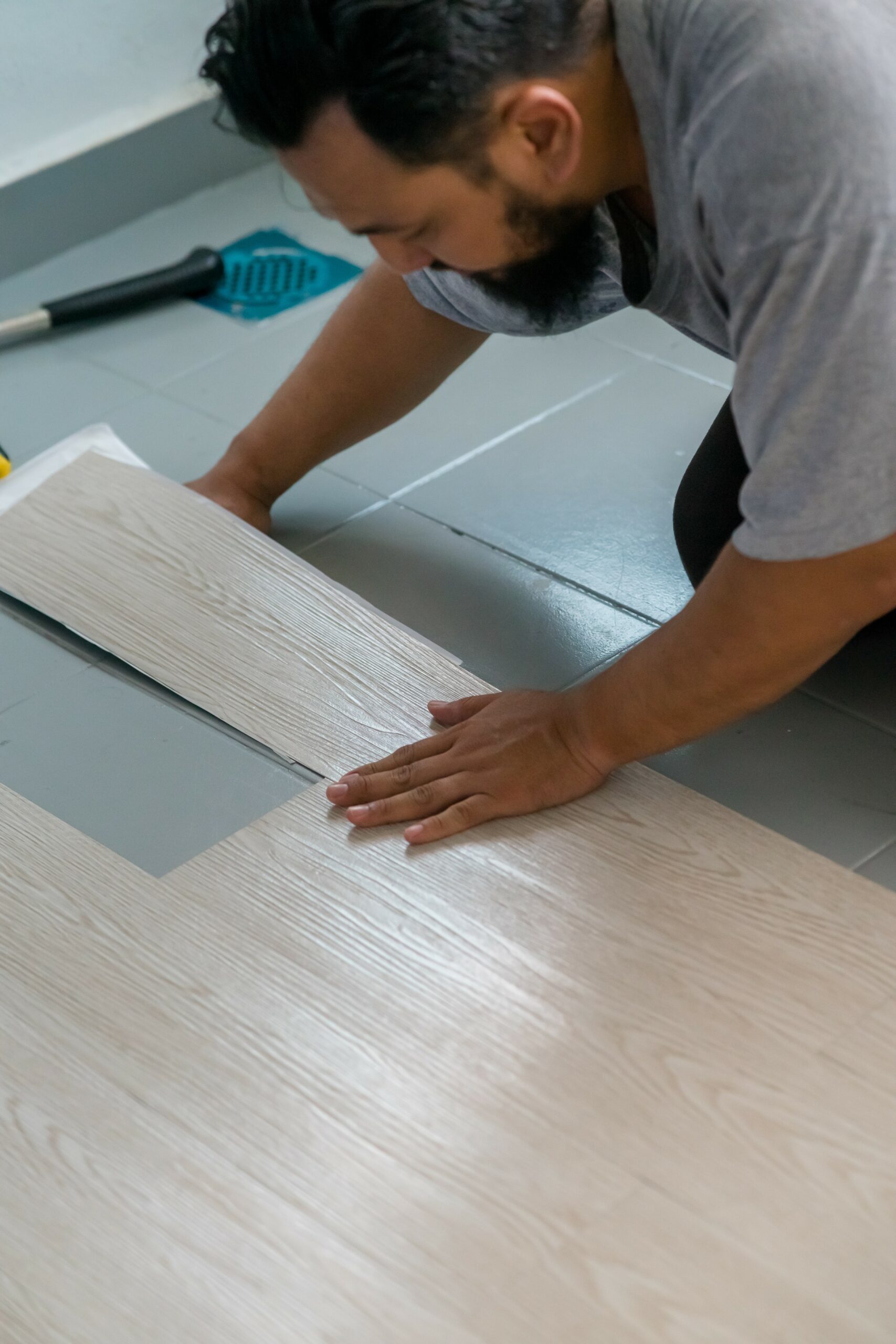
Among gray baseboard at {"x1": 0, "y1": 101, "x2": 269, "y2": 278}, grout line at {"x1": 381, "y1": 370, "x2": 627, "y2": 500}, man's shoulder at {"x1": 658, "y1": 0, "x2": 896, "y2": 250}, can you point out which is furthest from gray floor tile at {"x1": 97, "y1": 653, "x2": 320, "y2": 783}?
gray baseboard at {"x1": 0, "y1": 101, "x2": 269, "y2": 278}

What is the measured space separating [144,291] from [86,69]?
1.59ft

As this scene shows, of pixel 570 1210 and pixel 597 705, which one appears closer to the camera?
pixel 570 1210

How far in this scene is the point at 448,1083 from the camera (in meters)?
1.12

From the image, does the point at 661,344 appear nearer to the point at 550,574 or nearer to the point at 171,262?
the point at 550,574

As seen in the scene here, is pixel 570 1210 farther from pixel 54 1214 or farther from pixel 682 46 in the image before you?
pixel 682 46

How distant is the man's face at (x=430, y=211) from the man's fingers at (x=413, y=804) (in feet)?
1.48

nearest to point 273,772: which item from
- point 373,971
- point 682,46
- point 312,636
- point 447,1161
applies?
point 312,636

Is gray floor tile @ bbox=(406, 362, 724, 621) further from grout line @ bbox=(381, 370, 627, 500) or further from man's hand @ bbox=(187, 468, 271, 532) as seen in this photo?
man's hand @ bbox=(187, 468, 271, 532)

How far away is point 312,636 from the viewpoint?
1.61 m

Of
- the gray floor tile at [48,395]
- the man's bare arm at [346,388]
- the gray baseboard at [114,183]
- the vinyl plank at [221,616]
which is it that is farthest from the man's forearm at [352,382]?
the gray baseboard at [114,183]

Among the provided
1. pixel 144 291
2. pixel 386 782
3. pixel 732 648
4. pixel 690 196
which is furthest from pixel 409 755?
pixel 144 291

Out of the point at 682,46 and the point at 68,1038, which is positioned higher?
the point at 682,46

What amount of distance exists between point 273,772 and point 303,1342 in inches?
24.7

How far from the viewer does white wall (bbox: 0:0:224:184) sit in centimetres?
254
